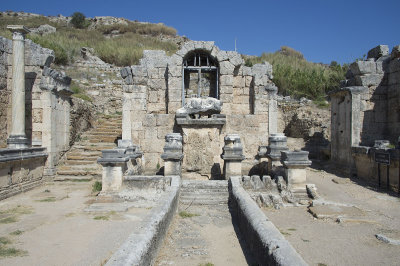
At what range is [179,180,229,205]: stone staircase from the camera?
22.7 feet

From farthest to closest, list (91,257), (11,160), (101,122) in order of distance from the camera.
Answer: (101,122) → (11,160) → (91,257)

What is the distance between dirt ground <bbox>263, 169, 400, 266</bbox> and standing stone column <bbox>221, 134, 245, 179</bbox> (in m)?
1.74

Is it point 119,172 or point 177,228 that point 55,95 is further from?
point 177,228

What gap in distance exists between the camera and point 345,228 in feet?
17.1

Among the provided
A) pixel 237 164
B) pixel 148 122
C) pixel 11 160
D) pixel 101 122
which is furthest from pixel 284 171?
pixel 101 122

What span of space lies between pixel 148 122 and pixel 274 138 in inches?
159

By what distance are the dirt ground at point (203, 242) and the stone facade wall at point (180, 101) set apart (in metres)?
3.16

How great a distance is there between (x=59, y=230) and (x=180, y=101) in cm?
622

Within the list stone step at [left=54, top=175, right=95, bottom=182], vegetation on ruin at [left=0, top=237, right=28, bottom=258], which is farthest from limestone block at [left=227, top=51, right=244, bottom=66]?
vegetation on ruin at [left=0, top=237, right=28, bottom=258]

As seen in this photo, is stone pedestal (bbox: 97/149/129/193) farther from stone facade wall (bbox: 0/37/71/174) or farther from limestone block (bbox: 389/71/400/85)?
limestone block (bbox: 389/71/400/85)

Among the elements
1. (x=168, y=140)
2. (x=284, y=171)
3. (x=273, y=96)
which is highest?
(x=273, y=96)

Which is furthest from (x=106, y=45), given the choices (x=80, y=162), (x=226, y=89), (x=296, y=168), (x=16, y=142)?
(x=296, y=168)

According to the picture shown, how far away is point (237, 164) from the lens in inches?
309

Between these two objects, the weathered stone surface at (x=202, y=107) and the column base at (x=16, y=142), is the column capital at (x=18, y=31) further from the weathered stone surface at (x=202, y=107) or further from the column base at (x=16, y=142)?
the weathered stone surface at (x=202, y=107)
